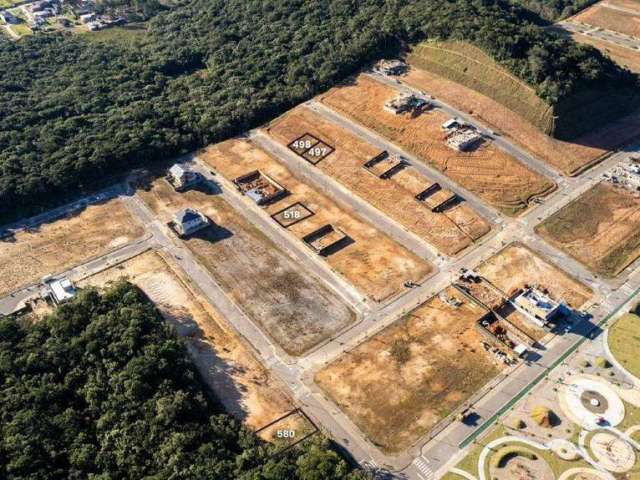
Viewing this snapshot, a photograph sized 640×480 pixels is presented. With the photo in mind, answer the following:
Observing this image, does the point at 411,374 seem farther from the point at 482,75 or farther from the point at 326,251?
the point at 482,75

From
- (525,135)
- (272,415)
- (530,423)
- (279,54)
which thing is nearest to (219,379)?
(272,415)

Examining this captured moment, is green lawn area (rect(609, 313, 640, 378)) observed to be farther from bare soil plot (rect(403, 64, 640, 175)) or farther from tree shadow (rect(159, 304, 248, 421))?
tree shadow (rect(159, 304, 248, 421))

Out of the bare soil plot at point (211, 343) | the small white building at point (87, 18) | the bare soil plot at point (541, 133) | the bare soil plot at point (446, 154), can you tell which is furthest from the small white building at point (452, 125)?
the small white building at point (87, 18)

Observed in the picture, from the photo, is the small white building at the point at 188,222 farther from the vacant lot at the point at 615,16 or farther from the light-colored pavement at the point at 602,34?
the vacant lot at the point at 615,16

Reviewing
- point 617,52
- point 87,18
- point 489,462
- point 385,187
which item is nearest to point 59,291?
point 385,187

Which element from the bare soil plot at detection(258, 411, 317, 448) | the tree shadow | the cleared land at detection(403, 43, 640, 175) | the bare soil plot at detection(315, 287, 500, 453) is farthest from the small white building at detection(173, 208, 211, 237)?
the cleared land at detection(403, 43, 640, 175)

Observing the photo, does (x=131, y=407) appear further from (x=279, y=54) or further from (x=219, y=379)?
(x=279, y=54)
